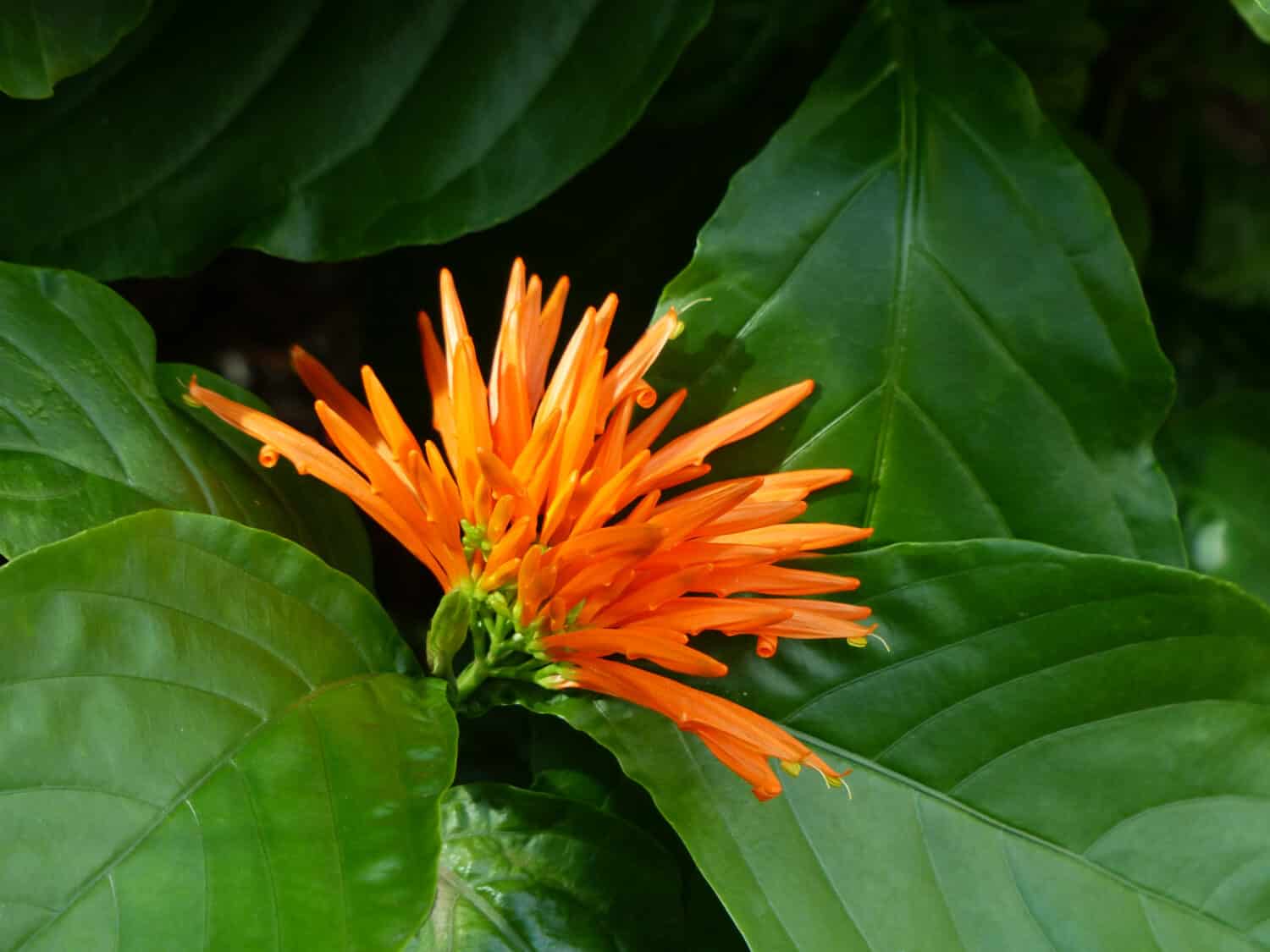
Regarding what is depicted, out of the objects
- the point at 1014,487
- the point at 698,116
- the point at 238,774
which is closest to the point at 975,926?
the point at 1014,487

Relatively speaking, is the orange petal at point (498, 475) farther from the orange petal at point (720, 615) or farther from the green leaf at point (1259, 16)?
the green leaf at point (1259, 16)

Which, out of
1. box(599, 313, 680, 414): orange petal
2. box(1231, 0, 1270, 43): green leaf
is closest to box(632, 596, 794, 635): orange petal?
box(599, 313, 680, 414): orange petal

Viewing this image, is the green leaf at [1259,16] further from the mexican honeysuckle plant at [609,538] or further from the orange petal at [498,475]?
the orange petal at [498,475]

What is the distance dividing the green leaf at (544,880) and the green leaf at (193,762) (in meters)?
0.10

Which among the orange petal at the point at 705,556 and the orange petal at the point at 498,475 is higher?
the orange petal at the point at 498,475

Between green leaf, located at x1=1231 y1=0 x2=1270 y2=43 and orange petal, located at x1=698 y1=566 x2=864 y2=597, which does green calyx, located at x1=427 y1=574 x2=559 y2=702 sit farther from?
green leaf, located at x1=1231 y1=0 x2=1270 y2=43

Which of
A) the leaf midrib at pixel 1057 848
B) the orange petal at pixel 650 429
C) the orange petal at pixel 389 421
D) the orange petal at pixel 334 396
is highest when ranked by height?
the orange petal at pixel 334 396

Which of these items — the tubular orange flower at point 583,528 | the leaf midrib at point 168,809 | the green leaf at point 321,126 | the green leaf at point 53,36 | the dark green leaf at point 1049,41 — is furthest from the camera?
the dark green leaf at point 1049,41

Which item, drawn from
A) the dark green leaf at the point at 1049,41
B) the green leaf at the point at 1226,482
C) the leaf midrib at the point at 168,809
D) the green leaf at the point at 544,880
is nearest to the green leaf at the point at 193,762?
the leaf midrib at the point at 168,809

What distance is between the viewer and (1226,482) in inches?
38.3

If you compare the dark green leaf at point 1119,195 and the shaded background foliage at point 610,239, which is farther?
the dark green leaf at point 1119,195

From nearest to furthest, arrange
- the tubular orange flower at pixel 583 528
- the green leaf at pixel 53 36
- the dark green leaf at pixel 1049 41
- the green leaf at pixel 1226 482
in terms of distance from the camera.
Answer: the tubular orange flower at pixel 583 528 → the green leaf at pixel 53 36 → the green leaf at pixel 1226 482 → the dark green leaf at pixel 1049 41

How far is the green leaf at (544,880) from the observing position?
616 mm

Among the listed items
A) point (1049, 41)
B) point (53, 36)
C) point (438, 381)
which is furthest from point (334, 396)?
point (1049, 41)
